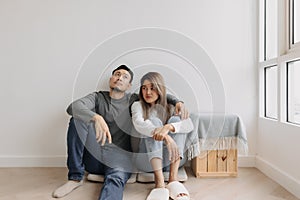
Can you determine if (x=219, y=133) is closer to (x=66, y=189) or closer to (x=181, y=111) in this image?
(x=181, y=111)

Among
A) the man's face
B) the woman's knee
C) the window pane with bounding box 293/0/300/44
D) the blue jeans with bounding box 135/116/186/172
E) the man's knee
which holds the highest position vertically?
the window pane with bounding box 293/0/300/44

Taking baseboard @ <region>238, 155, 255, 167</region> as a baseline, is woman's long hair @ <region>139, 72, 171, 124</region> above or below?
above

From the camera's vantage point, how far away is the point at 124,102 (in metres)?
2.10

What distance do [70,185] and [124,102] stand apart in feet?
2.30

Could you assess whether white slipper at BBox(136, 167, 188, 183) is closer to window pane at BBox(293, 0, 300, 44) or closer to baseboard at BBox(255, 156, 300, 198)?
baseboard at BBox(255, 156, 300, 198)

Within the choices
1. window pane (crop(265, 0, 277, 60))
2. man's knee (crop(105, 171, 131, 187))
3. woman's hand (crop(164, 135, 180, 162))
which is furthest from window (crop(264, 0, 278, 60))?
man's knee (crop(105, 171, 131, 187))

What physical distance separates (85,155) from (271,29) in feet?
5.99

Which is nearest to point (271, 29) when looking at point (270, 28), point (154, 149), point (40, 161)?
point (270, 28)

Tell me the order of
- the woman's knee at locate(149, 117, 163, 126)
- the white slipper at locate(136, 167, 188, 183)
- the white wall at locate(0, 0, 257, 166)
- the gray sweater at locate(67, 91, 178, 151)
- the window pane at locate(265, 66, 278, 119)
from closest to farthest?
the woman's knee at locate(149, 117, 163, 126)
the white slipper at locate(136, 167, 188, 183)
the gray sweater at locate(67, 91, 178, 151)
the window pane at locate(265, 66, 278, 119)
the white wall at locate(0, 0, 257, 166)

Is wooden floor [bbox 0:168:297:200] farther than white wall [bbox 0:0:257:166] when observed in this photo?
No

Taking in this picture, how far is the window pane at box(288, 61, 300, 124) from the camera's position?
1916 millimetres

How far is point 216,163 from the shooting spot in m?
2.10

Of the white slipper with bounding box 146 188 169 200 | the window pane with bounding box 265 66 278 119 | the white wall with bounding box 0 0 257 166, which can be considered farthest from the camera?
the white wall with bounding box 0 0 257 166

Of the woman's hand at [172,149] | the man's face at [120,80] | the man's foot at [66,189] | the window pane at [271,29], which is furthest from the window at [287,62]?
the man's foot at [66,189]
